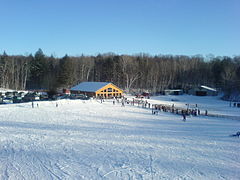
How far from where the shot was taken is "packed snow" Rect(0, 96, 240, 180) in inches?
358

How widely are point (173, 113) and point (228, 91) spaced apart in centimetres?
2809

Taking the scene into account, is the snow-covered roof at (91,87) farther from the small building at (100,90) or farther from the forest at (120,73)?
the forest at (120,73)

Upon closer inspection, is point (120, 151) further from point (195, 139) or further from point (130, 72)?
point (130, 72)

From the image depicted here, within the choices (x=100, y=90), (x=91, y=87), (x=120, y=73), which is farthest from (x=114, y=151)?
(x=120, y=73)

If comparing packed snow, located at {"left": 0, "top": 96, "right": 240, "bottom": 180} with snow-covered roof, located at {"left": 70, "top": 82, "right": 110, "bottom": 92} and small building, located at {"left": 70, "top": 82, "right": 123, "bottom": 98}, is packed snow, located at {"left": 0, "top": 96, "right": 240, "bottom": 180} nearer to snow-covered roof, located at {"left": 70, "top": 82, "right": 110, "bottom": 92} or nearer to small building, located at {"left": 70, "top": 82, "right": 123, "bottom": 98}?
small building, located at {"left": 70, "top": 82, "right": 123, "bottom": 98}

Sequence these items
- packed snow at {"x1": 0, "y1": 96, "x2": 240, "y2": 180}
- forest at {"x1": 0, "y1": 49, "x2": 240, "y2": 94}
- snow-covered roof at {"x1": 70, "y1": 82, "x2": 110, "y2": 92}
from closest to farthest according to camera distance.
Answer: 1. packed snow at {"x1": 0, "y1": 96, "x2": 240, "y2": 180}
2. snow-covered roof at {"x1": 70, "y1": 82, "x2": 110, "y2": 92}
3. forest at {"x1": 0, "y1": 49, "x2": 240, "y2": 94}

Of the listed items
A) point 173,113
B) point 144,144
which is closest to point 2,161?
point 144,144

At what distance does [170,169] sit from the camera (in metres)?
9.53

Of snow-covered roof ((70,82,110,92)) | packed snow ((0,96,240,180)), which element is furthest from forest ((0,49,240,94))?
packed snow ((0,96,240,180))

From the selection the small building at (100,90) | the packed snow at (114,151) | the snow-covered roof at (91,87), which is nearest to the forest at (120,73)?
the snow-covered roof at (91,87)

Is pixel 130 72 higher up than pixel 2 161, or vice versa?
pixel 130 72

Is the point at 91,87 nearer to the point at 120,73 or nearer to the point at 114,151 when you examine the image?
the point at 120,73

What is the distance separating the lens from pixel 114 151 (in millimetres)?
11859

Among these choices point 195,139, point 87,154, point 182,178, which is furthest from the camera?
point 195,139
